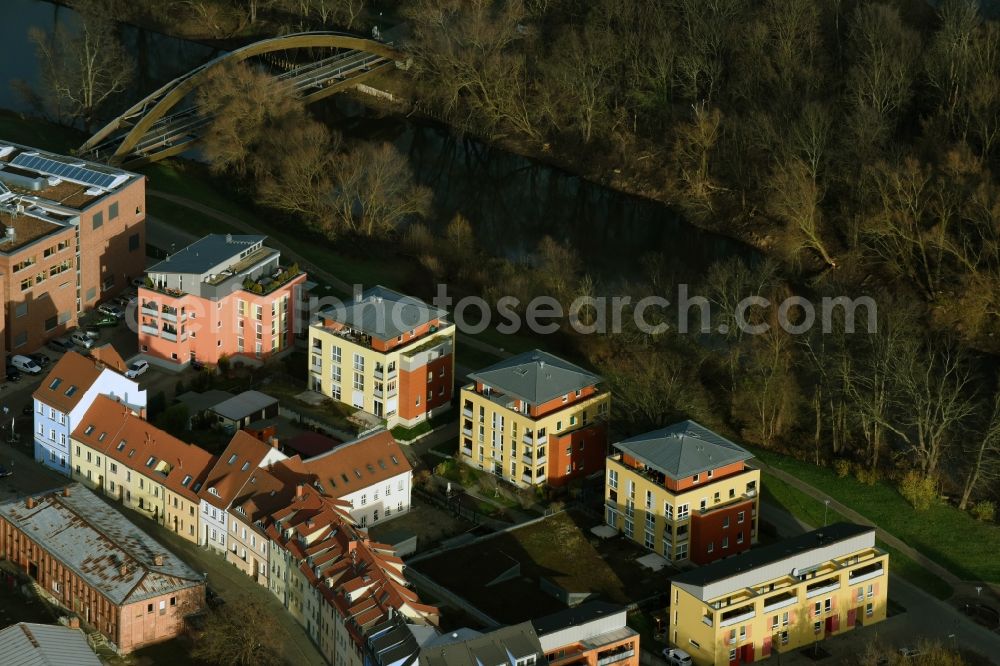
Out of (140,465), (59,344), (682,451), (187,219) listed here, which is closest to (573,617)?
(682,451)

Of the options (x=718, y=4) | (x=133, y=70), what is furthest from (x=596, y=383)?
(x=133, y=70)

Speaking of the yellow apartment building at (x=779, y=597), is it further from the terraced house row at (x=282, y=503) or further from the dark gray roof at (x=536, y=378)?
the dark gray roof at (x=536, y=378)

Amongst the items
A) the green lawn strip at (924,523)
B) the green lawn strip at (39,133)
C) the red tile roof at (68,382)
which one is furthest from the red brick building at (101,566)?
the green lawn strip at (39,133)

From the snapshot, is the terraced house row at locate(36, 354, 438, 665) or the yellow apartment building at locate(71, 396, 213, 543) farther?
the yellow apartment building at locate(71, 396, 213, 543)

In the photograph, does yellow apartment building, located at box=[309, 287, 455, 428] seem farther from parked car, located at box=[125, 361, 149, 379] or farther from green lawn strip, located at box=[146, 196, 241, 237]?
green lawn strip, located at box=[146, 196, 241, 237]

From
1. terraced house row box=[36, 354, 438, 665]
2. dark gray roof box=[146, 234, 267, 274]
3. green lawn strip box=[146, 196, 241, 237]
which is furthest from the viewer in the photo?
green lawn strip box=[146, 196, 241, 237]

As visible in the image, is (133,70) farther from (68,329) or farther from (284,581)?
(284,581)

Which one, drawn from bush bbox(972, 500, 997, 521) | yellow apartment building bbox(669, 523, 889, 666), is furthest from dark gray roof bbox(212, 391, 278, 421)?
bush bbox(972, 500, 997, 521)

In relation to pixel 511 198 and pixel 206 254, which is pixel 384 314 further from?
pixel 511 198
